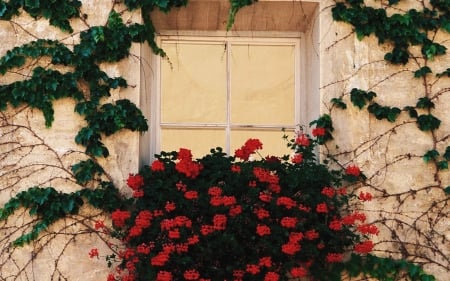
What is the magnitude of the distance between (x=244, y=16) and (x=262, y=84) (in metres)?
0.48

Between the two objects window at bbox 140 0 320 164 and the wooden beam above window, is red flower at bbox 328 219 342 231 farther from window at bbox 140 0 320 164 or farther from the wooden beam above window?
the wooden beam above window

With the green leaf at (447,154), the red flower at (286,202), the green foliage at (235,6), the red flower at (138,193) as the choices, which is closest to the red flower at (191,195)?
the red flower at (138,193)

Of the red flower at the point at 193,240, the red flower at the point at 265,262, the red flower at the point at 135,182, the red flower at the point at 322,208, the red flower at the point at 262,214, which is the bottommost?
the red flower at the point at 265,262

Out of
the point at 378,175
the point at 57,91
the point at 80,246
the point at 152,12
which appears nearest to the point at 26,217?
the point at 80,246

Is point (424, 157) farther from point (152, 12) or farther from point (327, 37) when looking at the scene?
point (152, 12)

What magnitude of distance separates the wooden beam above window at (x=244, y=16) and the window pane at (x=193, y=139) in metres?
0.70

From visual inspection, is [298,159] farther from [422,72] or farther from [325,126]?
[422,72]

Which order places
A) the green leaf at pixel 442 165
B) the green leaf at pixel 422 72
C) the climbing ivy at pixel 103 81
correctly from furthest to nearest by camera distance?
the green leaf at pixel 422 72 → the green leaf at pixel 442 165 → the climbing ivy at pixel 103 81

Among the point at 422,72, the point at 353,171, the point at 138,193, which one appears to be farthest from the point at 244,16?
the point at 138,193

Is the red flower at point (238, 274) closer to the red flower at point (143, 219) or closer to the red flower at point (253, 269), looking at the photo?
the red flower at point (253, 269)

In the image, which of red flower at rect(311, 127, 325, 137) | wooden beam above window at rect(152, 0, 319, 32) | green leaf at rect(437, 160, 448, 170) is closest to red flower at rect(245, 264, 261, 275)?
red flower at rect(311, 127, 325, 137)

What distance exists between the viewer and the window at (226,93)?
542 centimetres

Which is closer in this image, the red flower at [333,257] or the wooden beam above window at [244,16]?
the red flower at [333,257]

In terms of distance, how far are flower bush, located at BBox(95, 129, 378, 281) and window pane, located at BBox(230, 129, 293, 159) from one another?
50 centimetres
